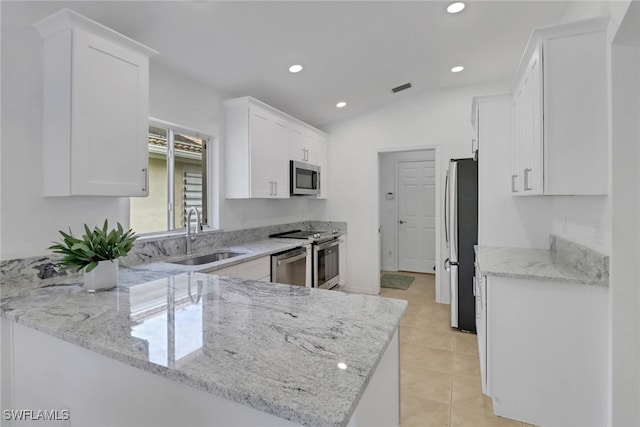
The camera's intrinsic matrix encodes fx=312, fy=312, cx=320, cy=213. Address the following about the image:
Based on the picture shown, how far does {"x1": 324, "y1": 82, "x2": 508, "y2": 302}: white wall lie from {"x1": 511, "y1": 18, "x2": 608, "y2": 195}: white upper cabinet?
7.66ft

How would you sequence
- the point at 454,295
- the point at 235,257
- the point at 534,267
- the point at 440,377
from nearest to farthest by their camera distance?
the point at 534,267
the point at 440,377
the point at 235,257
the point at 454,295

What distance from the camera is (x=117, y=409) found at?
3.45ft

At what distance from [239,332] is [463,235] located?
281 cm

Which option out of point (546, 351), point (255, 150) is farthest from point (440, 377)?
point (255, 150)

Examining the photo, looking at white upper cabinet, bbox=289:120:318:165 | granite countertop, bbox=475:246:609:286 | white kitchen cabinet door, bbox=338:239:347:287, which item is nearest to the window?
white upper cabinet, bbox=289:120:318:165

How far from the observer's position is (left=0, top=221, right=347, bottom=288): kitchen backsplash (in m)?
1.69

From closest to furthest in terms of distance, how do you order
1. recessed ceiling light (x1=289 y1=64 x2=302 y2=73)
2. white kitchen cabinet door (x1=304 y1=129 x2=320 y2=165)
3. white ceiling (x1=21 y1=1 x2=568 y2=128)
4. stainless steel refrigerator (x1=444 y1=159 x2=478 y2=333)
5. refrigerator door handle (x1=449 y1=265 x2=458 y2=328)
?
1. white ceiling (x1=21 y1=1 x2=568 y2=128)
2. recessed ceiling light (x1=289 y1=64 x2=302 y2=73)
3. stainless steel refrigerator (x1=444 y1=159 x2=478 y2=333)
4. refrigerator door handle (x1=449 y1=265 x2=458 y2=328)
5. white kitchen cabinet door (x1=304 y1=129 x2=320 y2=165)

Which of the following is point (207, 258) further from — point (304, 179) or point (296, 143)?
point (296, 143)

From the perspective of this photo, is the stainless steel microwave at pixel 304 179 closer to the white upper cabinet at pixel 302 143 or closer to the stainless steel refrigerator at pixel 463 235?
the white upper cabinet at pixel 302 143

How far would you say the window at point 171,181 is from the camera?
264 centimetres

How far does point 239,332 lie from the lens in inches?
40.1

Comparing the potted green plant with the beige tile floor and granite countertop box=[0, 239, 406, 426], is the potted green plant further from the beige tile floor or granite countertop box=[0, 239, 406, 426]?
the beige tile floor

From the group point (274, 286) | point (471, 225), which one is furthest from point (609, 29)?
point (274, 286)

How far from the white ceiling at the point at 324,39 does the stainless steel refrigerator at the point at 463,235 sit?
Answer: 1.18m
